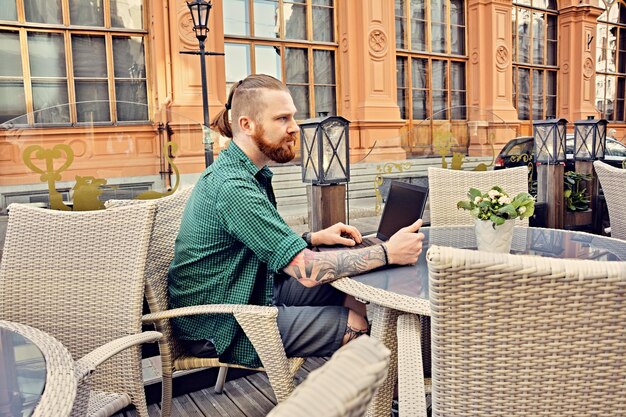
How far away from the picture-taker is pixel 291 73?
11.0 metres

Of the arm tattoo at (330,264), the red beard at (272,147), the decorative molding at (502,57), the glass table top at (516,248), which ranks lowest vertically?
the glass table top at (516,248)

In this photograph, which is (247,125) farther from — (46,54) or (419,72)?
(419,72)

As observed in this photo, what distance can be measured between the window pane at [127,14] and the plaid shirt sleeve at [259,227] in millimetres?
8324

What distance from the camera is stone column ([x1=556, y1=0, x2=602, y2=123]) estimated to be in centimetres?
1513

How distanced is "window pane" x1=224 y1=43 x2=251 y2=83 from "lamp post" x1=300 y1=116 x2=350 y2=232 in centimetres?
695

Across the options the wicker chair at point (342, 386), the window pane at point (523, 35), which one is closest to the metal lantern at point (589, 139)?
the wicker chair at point (342, 386)

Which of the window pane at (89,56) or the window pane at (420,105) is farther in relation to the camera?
the window pane at (420,105)

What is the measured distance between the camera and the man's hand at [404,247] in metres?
1.83

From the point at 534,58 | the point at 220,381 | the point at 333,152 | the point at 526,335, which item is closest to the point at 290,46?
the point at 534,58

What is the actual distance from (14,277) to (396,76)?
1105cm

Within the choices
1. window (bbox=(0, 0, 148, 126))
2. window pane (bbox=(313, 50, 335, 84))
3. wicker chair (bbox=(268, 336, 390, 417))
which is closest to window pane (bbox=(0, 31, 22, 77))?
window (bbox=(0, 0, 148, 126))

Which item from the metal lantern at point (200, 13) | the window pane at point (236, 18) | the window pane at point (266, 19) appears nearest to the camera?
the metal lantern at point (200, 13)

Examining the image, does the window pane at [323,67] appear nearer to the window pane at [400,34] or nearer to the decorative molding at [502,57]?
A: the window pane at [400,34]

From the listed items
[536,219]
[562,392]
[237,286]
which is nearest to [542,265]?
[562,392]
